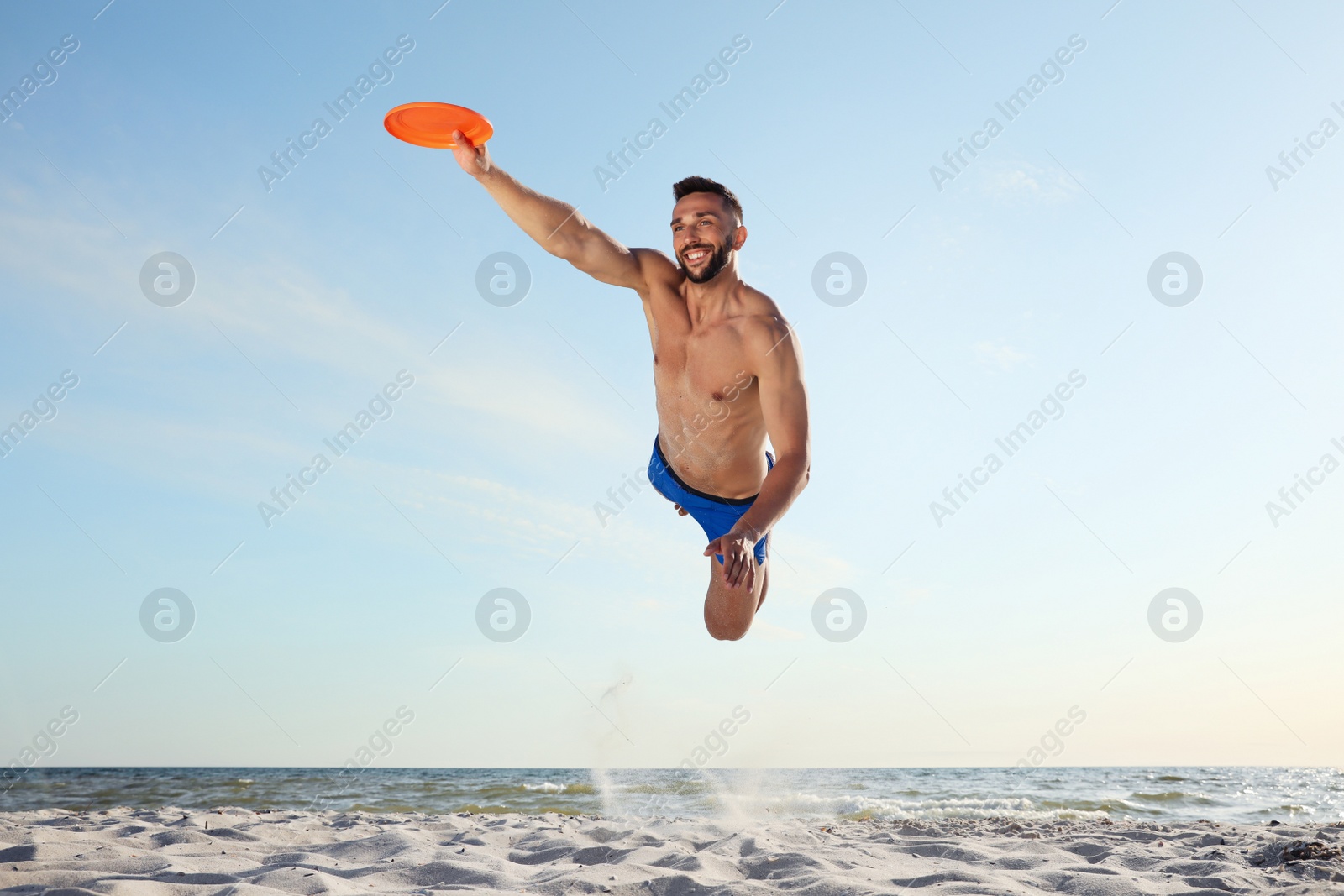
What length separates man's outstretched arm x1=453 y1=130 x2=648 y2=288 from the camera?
406 cm

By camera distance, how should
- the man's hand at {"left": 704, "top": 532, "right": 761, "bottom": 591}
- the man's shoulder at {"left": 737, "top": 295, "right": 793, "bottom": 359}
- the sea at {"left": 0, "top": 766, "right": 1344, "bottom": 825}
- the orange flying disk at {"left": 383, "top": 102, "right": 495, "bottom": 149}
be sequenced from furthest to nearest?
1. the sea at {"left": 0, "top": 766, "right": 1344, "bottom": 825}
2. the man's shoulder at {"left": 737, "top": 295, "right": 793, "bottom": 359}
3. the orange flying disk at {"left": 383, "top": 102, "right": 495, "bottom": 149}
4. the man's hand at {"left": 704, "top": 532, "right": 761, "bottom": 591}

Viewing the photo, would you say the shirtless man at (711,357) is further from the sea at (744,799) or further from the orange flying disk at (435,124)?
the sea at (744,799)

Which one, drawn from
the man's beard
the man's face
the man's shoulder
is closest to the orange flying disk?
the man's face

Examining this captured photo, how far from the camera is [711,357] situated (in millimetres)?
4773

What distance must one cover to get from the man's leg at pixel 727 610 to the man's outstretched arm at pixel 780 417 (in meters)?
0.86

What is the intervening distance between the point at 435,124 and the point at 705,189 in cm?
154

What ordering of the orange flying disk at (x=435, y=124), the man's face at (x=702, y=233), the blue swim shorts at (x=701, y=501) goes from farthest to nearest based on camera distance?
the blue swim shorts at (x=701, y=501) → the man's face at (x=702, y=233) → the orange flying disk at (x=435, y=124)

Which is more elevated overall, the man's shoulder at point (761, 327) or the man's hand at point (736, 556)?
the man's shoulder at point (761, 327)

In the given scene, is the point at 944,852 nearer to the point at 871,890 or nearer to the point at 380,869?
the point at 871,890

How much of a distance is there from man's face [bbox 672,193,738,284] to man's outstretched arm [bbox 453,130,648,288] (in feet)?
1.22

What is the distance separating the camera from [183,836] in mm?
5344

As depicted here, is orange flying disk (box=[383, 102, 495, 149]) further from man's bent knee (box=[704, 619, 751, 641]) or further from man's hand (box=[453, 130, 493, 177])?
man's bent knee (box=[704, 619, 751, 641])

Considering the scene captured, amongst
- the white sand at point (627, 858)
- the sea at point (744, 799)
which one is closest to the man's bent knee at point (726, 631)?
the white sand at point (627, 858)

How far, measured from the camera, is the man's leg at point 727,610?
475 cm
